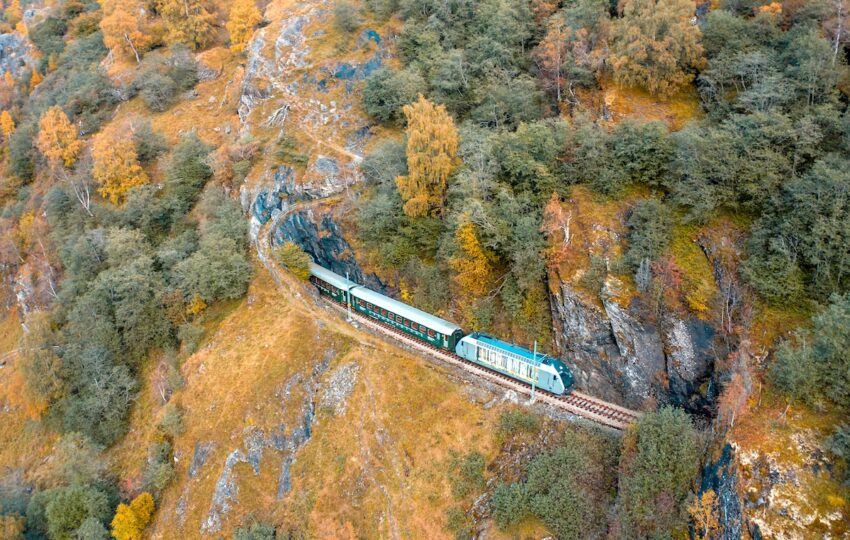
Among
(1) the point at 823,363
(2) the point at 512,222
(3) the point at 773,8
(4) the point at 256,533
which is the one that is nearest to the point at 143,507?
(4) the point at 256,533

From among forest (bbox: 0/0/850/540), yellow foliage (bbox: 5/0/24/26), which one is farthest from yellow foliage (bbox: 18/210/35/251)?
yellow foliage (bbox: 5/0/24/26)

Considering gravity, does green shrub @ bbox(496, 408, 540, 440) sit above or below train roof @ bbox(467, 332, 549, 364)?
below

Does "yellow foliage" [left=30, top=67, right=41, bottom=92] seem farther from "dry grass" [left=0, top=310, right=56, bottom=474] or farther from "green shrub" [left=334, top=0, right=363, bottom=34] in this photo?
"green shrub" [left=334, top=0, right=363, bottom=34]

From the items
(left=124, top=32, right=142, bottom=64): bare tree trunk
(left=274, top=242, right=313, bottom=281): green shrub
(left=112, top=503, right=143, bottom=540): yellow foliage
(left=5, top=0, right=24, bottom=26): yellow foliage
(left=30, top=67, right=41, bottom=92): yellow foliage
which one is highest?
(left=5, top=0, right=24, bottom=26): yellow foliage

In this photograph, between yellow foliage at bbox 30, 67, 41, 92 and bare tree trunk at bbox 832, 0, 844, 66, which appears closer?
bare tree trunk at bbox 832, 0, 844, 66

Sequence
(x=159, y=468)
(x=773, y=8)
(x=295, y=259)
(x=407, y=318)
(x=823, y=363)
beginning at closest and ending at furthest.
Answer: (x=823, y=363)
(x=773, y=8)
(x=407, y=318)
(x=159, y=468)
(x=295, y=259)

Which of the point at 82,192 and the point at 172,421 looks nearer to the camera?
the point at 172,421

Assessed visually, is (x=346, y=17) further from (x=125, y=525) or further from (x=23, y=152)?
(x=125, y=525)

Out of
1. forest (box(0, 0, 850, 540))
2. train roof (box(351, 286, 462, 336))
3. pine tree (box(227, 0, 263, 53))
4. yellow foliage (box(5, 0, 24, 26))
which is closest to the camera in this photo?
forest (box(0, 0, 850, 540))
